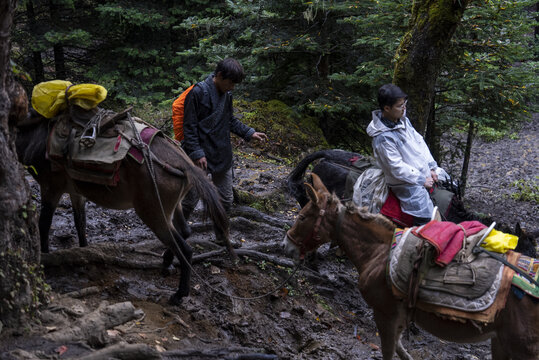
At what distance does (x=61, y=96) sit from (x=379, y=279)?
154 inches

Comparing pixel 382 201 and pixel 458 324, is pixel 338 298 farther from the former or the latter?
pixel 458 324

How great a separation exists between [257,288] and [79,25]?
10.5m

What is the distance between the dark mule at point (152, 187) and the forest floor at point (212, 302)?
553mm

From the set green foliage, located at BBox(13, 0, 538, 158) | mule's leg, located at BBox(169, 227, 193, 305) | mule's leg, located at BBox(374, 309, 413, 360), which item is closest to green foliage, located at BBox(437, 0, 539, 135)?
green foliage, located at BBox(13, 0, 538, 158)

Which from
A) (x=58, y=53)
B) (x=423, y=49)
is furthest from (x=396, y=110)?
(x=58, y=53)

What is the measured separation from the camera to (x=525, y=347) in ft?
11.5

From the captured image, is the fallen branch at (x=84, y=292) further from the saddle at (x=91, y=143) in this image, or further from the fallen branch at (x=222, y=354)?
the fallen branch at (x=222, y=354)

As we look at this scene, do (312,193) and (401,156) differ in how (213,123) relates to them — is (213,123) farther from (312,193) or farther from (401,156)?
(401,156)

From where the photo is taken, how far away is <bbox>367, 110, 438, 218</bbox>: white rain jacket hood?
16.6 feet

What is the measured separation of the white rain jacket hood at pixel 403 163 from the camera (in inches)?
199

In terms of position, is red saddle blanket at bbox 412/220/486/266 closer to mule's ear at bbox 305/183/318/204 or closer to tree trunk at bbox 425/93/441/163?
mule's ear at bbox 305/183/318/204

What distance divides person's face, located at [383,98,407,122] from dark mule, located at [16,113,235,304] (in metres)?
2.11

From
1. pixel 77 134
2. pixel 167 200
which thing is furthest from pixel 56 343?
pixel 77 134

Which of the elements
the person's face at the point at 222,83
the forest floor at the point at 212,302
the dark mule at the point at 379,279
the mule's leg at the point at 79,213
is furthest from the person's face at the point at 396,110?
the mule's leg at the point at 79,213
